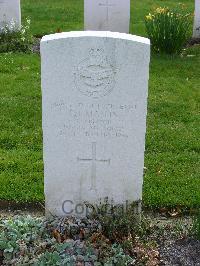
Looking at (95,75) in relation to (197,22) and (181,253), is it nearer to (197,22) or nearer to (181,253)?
(181,253)

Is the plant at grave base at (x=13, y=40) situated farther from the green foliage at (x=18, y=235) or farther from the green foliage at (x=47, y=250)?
the green foliage at (x=47, y=250)

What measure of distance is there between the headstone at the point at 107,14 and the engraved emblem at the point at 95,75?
6.46 m

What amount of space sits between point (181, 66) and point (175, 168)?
136 inches

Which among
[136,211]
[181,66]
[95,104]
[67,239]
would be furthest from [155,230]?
[181,66]

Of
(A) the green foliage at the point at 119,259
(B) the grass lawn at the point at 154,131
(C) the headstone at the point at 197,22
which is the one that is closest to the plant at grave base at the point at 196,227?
(A) the green foliage at the point at 119,259

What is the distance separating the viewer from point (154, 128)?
612 cm

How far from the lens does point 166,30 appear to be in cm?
863

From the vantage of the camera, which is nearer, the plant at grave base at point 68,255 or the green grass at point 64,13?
the plant at grave base at point 68,255

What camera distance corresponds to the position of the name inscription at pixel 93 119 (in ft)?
12.6

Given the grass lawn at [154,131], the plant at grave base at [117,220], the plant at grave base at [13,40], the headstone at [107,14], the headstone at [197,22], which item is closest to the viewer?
the plant at grave base at [117,220]

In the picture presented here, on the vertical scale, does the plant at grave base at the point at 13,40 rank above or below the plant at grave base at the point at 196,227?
above

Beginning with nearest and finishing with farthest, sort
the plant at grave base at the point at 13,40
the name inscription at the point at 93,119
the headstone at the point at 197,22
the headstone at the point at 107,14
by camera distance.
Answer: the name inscription at the point at 93,119, the plant at grave base at the point at 13,40, the headstone at the point at 197,22, the headstone at the point at 107,14

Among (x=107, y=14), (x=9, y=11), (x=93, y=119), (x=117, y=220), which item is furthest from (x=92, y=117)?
(x=107, y=14)

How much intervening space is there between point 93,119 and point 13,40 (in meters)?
5.50
